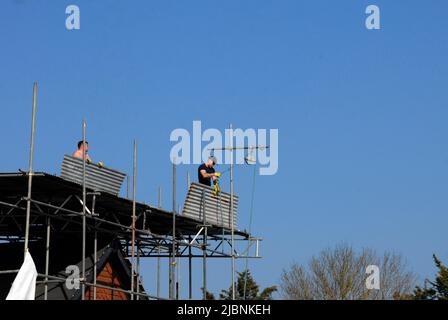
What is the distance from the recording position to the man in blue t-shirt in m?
32.6

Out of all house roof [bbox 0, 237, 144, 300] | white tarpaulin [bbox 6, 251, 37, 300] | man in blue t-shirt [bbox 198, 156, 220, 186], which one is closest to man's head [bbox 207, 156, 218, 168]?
man in blue t-shirt [bbox 198, 156, 220, 186]

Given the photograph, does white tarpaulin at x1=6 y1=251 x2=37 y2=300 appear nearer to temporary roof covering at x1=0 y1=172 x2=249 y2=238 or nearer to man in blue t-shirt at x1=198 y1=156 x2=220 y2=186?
temporary roof covering at x1=0 y1=172 x2=249 y2=238

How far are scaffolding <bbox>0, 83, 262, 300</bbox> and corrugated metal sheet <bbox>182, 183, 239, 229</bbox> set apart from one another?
163mm

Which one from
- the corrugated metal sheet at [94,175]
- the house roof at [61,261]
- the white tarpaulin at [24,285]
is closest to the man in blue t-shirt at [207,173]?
the house roof at [61,261]

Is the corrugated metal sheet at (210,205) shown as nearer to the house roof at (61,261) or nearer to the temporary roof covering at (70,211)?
the temporary roof covering at (70,211)

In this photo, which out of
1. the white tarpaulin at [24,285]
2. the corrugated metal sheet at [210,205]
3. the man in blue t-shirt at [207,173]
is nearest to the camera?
the white tarpaulin at [24,285]

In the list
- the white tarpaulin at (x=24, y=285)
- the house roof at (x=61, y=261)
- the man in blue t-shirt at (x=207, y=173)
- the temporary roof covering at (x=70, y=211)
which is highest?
the man in blue t-shirt at (x=207, y=173)

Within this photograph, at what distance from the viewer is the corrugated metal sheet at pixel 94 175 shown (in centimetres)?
2684

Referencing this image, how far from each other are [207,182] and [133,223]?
413 centimetres

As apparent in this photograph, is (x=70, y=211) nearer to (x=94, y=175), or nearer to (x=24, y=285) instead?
(x=94, y=175)

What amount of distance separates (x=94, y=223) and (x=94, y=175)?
2744 millimetres

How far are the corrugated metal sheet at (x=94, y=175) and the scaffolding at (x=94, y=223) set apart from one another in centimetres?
20

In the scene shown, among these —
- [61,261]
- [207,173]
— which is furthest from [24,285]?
[207,173]
